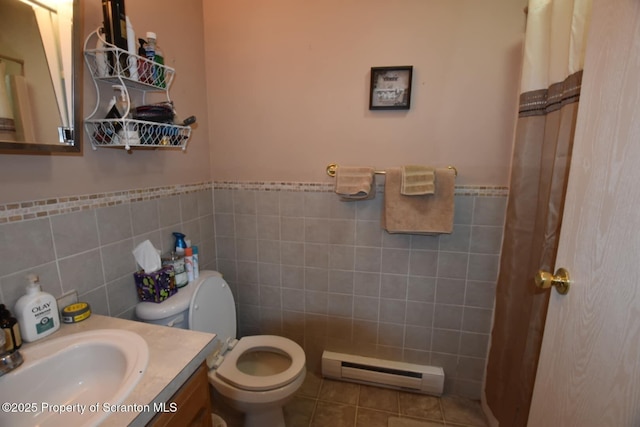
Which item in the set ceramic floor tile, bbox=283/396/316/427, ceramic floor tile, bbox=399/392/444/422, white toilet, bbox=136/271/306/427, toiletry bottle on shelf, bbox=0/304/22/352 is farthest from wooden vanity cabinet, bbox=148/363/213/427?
ceramic floor tile, bbox=399/392/444/422

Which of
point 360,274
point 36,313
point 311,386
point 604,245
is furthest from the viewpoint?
point 311,386

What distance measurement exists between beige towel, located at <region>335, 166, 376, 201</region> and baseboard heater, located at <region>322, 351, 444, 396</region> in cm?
102

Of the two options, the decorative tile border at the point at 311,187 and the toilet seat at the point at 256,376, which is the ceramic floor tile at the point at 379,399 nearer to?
the toilet seat at the point at 256,376

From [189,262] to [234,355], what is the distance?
516mm

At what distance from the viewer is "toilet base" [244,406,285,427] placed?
4.51ft

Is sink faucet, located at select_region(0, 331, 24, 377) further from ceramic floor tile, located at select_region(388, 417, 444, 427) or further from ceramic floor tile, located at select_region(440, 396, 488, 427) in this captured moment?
ceramic floor tile, located at select_region(440, 396, 488, 427)

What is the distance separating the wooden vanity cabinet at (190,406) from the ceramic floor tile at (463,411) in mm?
1361

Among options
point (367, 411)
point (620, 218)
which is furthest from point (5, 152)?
point (367, 411)

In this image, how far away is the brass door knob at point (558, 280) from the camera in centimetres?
75

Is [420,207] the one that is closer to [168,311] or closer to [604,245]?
[604,245]

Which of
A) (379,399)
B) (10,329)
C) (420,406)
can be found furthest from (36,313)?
(420,406)

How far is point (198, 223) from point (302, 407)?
1.21 metres

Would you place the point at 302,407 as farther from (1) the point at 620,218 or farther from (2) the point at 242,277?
(1) the point at 620,218

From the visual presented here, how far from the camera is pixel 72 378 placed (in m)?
0.81
